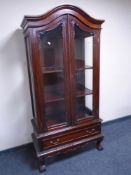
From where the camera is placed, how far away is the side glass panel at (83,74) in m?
1.91

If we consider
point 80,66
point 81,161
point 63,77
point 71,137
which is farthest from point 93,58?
point 81,161

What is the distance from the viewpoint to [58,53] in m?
1.81

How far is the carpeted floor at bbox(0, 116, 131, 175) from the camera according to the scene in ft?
6.15

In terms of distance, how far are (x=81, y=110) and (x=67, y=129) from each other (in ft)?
1.15

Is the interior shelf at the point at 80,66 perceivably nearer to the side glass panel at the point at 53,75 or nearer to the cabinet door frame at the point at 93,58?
the cabinet door frame at the point at 93,58

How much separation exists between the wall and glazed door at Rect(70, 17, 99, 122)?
57 centimetres

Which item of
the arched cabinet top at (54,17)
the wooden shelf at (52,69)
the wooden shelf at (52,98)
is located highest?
the arched cabinet top at (54,17)

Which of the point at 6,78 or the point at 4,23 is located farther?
the point at 6,78

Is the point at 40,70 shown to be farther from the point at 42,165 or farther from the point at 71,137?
the point at 42,165

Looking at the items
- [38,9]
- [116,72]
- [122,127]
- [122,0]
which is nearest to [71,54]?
[38,9]

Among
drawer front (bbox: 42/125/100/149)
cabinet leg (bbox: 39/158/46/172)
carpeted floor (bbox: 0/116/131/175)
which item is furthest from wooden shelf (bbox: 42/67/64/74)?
carpeted floor (bbox: 0/116/131/175)

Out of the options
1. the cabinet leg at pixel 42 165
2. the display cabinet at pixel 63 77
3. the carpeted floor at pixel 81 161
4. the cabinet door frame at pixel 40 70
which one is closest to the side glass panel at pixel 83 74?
the display cabinet at pixel 63 77

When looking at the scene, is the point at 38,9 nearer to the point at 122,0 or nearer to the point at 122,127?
the point at 122,0

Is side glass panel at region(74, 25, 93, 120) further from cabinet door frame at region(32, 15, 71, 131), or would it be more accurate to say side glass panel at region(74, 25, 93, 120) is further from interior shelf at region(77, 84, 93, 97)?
cabinet door frame at region(32, 15, 71, 131)
